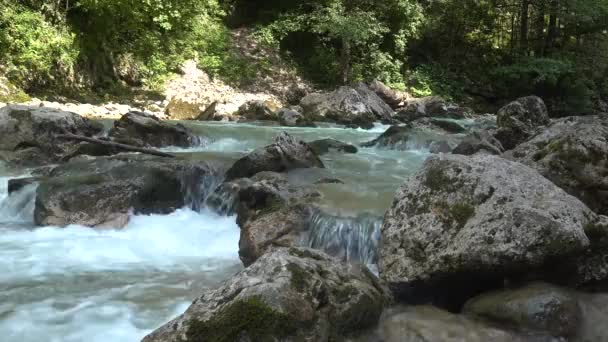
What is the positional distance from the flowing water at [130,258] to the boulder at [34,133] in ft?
3.48

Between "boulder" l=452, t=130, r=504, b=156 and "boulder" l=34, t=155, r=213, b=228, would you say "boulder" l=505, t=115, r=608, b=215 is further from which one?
"boulder" l=34, t=155, r=213, b=228

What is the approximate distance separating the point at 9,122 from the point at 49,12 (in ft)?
21.6

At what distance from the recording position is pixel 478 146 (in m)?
9.61

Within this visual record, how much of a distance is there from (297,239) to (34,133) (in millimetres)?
7004

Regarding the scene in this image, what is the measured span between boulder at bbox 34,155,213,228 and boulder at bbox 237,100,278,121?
849 cm

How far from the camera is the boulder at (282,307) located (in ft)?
Result: 10.3

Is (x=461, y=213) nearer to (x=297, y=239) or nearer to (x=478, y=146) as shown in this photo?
(x=297, y=239)

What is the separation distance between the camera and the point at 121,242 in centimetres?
652

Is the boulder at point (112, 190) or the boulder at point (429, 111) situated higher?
the boulder at point (429, 111)

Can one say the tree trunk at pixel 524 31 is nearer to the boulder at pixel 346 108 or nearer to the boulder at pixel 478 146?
the boulder at pixel 346 108

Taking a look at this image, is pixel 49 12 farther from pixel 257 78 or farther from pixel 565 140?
pixel 565 140

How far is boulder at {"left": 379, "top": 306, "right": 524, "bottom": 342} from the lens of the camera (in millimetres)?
3375

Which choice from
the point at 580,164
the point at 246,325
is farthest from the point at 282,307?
the point at 580,164

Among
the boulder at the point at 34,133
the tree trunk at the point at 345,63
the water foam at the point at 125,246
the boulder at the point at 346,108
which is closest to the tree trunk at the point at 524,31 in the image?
the tree trunk at the point at 345,63
